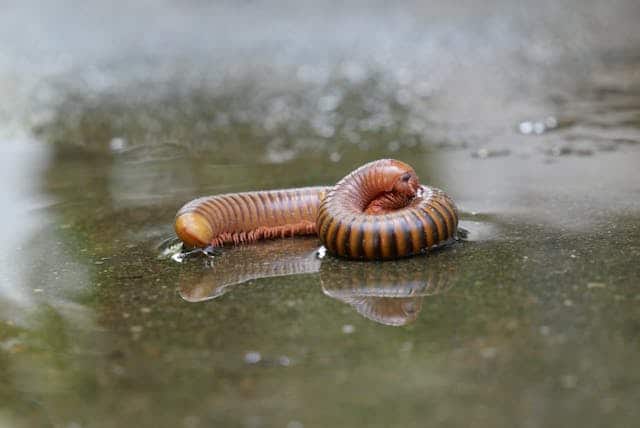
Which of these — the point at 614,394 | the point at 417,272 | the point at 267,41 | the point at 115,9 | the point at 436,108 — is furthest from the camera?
the point at 115,9

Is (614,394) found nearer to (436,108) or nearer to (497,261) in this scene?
(497,261)

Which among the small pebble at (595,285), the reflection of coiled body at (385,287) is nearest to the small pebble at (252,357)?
the reflection of coiled body at (385,287)

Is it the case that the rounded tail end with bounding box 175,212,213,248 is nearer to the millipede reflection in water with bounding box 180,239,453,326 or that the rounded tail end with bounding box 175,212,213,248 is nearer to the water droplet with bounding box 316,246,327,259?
the millipede reflection in water with bounding box 180,239,453,326

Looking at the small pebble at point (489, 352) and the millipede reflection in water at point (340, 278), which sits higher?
the small pebble at point (489, 352)

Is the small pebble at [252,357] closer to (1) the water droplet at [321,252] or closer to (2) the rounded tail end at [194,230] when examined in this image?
(1) the water droplet at [321,252]

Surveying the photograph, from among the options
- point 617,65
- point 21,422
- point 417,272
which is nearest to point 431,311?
point 417,272

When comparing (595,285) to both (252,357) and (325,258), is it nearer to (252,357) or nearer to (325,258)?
(325,258)
